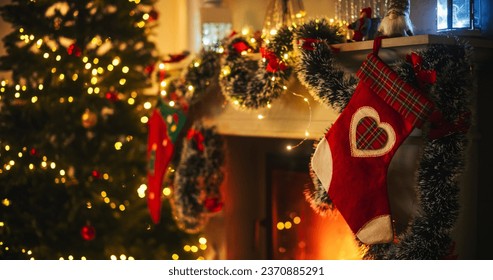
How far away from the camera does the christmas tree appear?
8.34ft

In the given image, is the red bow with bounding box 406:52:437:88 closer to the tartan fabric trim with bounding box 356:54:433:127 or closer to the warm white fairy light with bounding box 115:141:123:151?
the tartan fabric trim with bounding box 356:54:433:127

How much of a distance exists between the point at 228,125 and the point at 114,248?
0.76 m

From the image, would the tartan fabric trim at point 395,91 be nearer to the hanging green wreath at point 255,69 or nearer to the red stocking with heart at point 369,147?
the red stocking with heart at point 369,147

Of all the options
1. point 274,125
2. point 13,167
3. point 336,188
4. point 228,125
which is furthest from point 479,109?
point 13,167

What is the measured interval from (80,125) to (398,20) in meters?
1.47

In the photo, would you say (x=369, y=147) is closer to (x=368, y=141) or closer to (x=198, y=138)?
(x=368, y=141)

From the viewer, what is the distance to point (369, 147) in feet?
5.57

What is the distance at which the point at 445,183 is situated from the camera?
5.49 feet

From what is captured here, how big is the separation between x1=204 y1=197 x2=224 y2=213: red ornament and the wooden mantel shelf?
0.31m

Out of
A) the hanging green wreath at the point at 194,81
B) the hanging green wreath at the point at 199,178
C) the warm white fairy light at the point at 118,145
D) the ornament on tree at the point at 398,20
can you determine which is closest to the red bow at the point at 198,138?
the hanging green wreath at the point at 199,178

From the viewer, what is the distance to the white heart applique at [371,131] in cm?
167

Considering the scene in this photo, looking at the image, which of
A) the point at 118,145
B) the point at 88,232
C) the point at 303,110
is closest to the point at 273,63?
the point at 303,110

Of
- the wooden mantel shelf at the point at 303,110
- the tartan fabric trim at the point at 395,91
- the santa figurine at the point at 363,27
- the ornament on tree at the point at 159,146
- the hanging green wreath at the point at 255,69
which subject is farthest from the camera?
the ornament on tree at the point at 159,146

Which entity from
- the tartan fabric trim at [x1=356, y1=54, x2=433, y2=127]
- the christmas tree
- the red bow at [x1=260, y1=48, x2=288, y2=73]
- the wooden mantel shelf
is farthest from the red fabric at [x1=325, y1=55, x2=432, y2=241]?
the christmas tree
